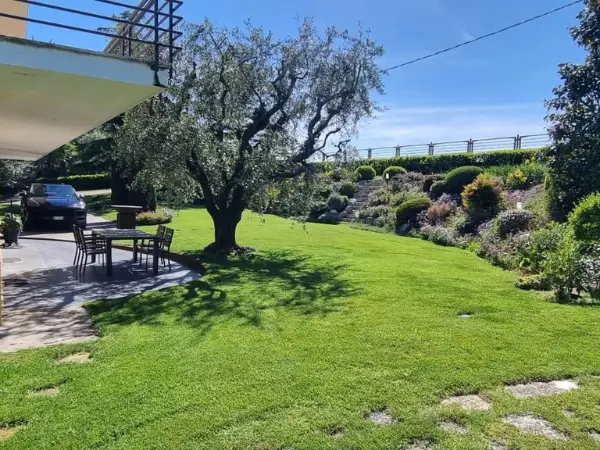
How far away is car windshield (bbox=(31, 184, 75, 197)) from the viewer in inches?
693

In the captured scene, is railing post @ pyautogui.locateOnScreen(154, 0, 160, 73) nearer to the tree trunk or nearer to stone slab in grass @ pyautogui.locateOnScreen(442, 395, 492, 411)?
stone slab in grass @ pyautogui.locateOnScreen(442, 395, 492, 411)

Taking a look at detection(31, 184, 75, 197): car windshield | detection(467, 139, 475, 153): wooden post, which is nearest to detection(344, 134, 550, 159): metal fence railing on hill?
detection(467, 139, 475, 153): wooden post

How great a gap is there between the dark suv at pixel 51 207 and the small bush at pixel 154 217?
2505 mm

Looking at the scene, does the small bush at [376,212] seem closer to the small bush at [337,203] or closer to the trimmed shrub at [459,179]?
the small bush at [337,203]

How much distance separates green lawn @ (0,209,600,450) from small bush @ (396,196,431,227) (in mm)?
10822

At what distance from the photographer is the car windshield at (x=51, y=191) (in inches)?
693

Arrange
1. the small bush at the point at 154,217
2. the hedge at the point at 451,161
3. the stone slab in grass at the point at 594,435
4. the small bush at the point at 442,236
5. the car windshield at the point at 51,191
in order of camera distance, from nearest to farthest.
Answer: the stone slab in grass at the point at 594,435, the small bush at the point at 442,236, the car windshield at the point at 51,191, the small bush at the point at 154,217, the hedge at the point at 451,161

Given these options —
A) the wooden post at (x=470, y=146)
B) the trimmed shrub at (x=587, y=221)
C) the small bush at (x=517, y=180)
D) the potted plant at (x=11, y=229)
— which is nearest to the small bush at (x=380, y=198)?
the small bush at (x=517, y=180)

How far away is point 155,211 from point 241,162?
446 inches

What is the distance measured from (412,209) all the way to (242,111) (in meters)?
9.73

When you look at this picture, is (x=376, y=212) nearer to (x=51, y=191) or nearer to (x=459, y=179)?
(x=459, y=179)

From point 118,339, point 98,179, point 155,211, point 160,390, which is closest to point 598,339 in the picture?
point 160,390

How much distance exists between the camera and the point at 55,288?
8500mm

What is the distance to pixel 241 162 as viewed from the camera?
11328 millimetres
